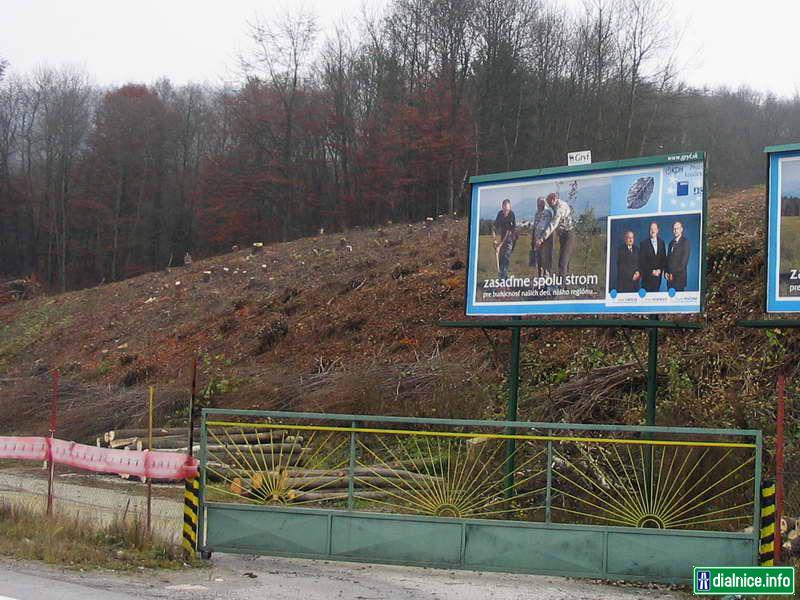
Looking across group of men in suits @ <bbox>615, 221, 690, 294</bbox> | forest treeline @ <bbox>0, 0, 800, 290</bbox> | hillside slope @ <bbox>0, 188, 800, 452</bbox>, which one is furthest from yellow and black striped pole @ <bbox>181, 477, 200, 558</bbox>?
forest treeline @ <bbox>0, 0, 800, 290</bbox>

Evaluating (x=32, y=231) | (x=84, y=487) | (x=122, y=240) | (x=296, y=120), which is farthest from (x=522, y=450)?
(x=32, y=231)

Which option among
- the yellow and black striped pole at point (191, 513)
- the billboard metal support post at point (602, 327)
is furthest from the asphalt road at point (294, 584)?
the billboard metal support post at point (602, 327)

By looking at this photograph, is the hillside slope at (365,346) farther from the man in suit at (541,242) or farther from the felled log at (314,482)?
the felled log at (314,482)

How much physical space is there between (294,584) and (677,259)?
19.0 ft

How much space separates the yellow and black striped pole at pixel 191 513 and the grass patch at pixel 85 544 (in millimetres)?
156

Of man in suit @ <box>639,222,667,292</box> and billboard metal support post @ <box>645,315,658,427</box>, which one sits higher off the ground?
man in suit @ <box>639,222,667,292</box>

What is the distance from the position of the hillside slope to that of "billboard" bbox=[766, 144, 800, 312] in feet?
11.9

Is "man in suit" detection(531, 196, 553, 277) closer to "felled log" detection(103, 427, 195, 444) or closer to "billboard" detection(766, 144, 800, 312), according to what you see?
"billboard" detection(766, 144, 800, 312)

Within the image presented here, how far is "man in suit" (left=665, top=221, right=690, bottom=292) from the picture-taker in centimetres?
1102

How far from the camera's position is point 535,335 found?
19.7 meters

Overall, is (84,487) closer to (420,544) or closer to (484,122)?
(420,544)

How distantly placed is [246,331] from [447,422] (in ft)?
60.6

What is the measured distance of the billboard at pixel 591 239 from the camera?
1106 cm

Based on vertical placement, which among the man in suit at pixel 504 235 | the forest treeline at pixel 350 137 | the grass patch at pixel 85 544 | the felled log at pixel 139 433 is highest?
the forest treeline at pixel 350 137
